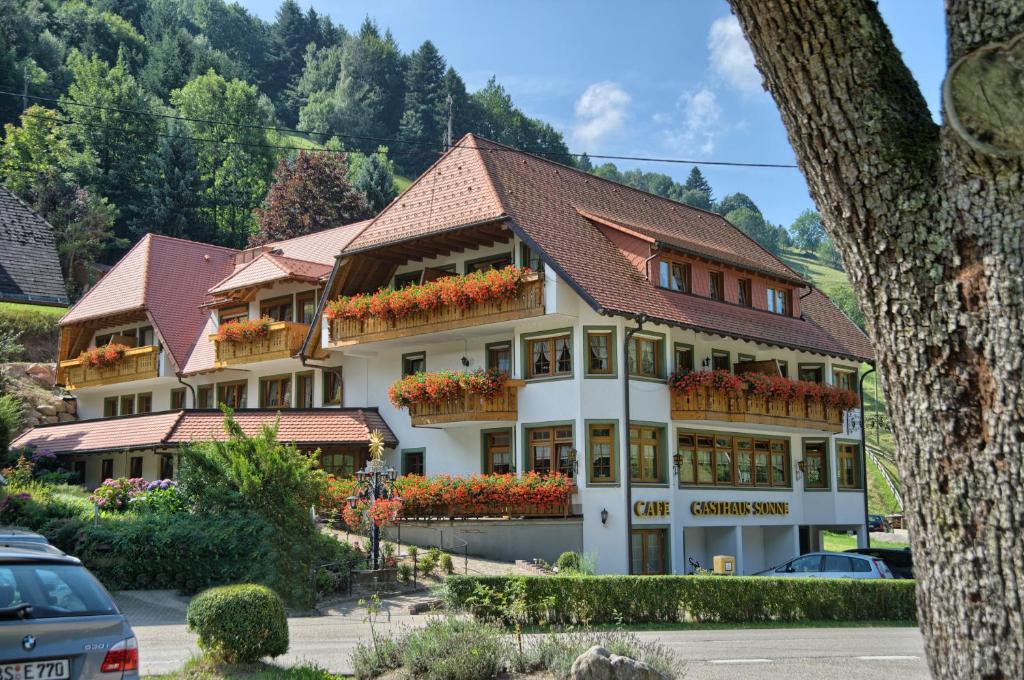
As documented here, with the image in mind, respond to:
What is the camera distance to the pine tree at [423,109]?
11812 centimetres

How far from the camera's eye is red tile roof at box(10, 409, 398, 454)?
111ft

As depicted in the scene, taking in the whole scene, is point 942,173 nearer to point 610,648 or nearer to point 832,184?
point 832,184

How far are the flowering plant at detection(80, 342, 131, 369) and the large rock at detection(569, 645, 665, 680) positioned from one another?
35.4m

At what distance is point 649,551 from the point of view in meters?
29.7

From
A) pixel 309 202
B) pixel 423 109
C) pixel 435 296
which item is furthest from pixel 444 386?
pixel 423 109

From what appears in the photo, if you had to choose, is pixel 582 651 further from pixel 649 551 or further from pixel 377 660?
pixel 649 551

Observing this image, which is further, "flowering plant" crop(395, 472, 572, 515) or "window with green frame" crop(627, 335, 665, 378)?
"window with green frame" crop(627, 335, 665, 378)

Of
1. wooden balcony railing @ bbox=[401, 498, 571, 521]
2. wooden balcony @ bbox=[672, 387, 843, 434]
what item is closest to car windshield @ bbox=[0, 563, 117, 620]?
wooden balcony railing @ bbox=[401, 498, 571, 521]

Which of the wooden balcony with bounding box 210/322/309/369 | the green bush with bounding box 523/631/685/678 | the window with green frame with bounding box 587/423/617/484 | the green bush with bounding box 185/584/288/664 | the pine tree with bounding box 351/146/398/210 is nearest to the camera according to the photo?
the green bush with bounding box 523/631/685/678

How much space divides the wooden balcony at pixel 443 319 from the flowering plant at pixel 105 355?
12.8 m

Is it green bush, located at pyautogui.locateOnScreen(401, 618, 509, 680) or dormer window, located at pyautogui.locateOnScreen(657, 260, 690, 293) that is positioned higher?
dormer window, located at pyautogui.locateOnScreen(657, 260, 690, 293)

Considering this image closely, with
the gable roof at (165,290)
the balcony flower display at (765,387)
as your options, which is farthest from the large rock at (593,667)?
the gable roof at (165,290)

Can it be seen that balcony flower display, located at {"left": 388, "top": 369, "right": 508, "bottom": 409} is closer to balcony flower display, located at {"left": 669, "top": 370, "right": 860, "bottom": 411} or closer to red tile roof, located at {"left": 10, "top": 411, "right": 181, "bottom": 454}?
balcony flower display, located at {"left": 669, "top": 370, "right": 860, "bottom": 411}

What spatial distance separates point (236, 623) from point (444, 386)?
59.7 feet
